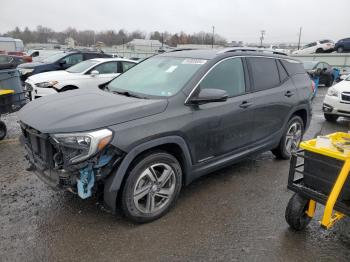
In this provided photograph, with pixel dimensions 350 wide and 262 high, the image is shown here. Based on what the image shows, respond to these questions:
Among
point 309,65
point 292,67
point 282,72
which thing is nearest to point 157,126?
point 282,72

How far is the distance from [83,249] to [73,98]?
1.68 m

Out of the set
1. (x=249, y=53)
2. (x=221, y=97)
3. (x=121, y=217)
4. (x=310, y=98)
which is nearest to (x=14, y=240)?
(x=121, y=217)

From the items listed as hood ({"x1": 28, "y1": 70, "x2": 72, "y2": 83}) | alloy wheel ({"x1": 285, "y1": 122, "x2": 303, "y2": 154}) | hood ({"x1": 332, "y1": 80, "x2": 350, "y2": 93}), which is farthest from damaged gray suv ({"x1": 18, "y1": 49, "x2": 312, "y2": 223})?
hood ({"x1": 28, "y1": 70, "x2": 72, "y2": 83})

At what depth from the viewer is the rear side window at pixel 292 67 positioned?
5207 millimetres

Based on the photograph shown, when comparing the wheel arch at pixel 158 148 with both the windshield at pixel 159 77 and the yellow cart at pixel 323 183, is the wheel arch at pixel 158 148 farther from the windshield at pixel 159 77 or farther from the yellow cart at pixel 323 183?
the yellow cart at pixel 323 183

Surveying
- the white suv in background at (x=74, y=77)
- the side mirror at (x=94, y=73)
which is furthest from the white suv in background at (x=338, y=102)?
the side mirror at (x=94, y=73)

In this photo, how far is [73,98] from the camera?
12.2ft

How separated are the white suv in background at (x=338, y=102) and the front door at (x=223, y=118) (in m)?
5.21

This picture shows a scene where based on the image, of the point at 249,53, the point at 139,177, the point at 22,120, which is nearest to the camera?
the point at 139,177

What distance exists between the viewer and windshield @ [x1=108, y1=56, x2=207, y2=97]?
3789mm

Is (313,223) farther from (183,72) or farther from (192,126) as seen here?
(183,72)

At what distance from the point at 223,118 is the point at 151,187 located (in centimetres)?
125

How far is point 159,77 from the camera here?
406 centimetres

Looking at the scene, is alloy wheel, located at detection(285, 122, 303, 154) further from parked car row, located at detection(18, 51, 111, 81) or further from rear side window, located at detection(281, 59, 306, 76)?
parked car row, located at detection(18, 51, 111, 81)
